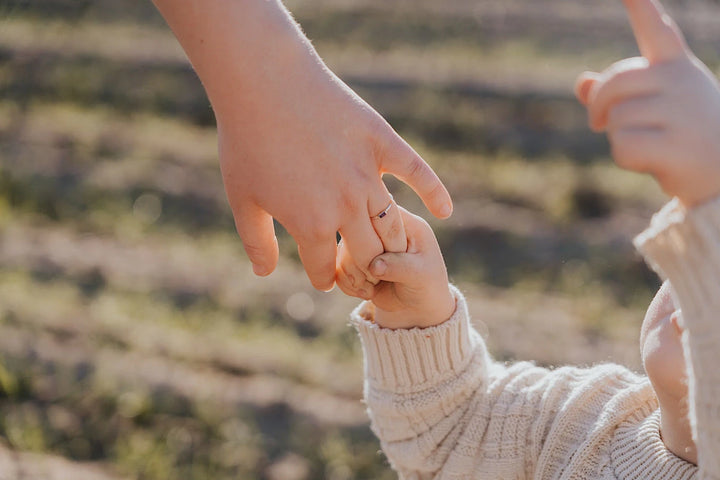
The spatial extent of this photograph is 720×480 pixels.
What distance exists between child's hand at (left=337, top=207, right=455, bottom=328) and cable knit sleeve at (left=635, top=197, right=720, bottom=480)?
0.35m

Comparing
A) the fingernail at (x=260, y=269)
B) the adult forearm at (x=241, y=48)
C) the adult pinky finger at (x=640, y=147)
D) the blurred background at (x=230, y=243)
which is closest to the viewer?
the adult pinky finger at (x=640, y=147)

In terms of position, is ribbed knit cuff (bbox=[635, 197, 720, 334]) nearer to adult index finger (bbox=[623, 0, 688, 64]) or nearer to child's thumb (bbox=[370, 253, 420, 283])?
adult index finger (bbox=[623, 0, 688, 64])

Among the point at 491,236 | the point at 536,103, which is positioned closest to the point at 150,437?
A: the point at 491,236

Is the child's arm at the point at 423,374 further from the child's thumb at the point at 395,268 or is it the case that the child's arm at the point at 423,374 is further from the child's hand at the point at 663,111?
the child's hand at the point at 663,111

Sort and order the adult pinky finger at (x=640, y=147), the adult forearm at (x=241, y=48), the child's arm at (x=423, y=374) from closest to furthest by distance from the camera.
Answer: the adult pinky finger at (x=640, y=147), the adult forearm at (x=241, y=48), the child's arm at (x=423, y=374)

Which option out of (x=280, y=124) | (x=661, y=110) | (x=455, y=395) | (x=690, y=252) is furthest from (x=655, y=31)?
(x=455, y=395)

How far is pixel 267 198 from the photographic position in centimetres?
91

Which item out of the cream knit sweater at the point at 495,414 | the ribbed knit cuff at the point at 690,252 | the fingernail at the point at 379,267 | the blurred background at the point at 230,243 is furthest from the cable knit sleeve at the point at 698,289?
the blurred background at the point at 230,243

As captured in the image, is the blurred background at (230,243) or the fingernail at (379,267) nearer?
the fingernail at (379,267)

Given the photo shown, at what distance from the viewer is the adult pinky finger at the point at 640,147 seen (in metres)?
0.68

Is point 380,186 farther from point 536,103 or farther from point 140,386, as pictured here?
point 536,103

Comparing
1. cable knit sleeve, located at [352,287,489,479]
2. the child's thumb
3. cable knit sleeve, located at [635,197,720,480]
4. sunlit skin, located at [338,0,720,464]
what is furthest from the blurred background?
sunlit skin, located at [338,0,720,464]

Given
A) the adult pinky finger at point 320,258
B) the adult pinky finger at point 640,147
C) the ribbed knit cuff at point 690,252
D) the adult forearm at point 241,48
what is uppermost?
the adult forearm at point 241,48

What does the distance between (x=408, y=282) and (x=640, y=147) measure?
1.45ft
